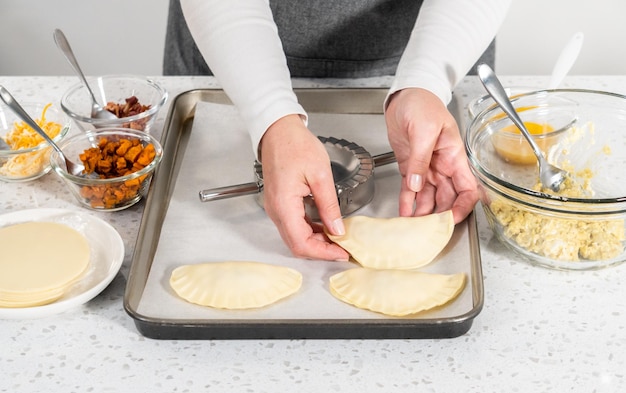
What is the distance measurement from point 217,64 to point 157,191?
21cm

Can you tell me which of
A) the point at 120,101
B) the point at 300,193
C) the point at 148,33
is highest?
the point at 300,193

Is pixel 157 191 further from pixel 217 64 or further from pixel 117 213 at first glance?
pixel 217 64

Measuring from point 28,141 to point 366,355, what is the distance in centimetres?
66

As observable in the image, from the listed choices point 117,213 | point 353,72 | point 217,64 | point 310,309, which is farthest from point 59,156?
point 353,72

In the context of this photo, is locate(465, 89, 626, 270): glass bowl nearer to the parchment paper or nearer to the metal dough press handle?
the parchment paper

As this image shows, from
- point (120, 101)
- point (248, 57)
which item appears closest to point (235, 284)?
point (248, 57)

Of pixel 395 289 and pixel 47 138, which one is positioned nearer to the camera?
pixel 395 289

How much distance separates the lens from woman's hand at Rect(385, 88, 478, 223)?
103cm

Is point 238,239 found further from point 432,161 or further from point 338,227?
point 432,161

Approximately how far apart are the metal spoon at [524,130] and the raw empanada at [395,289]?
20cm

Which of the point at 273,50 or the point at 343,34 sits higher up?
the point at 273,50

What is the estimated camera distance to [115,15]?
272 cm

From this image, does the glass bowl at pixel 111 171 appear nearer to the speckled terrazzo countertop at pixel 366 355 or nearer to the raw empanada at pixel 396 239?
the speckled terrazzo countertop at pixel 366 355

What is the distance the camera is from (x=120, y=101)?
1.36 m
